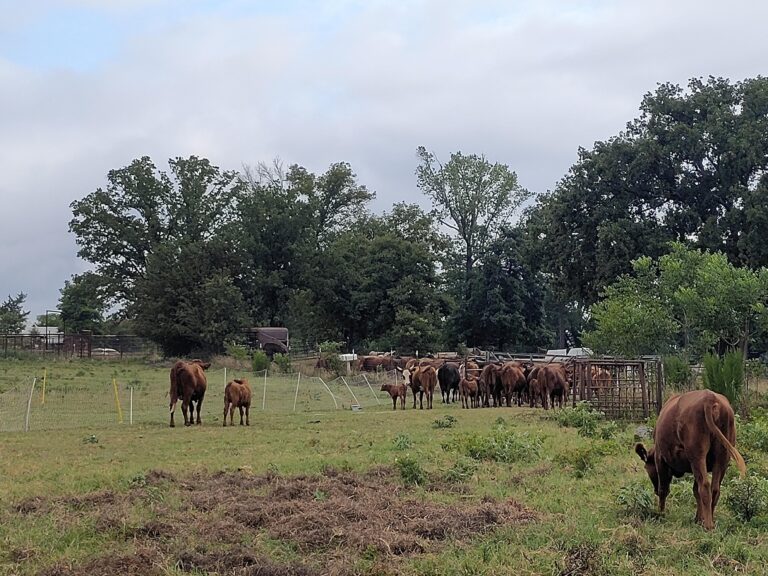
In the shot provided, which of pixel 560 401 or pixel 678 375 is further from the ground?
pixel 678 375

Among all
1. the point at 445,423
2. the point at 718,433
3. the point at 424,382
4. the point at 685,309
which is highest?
the point at 685,309

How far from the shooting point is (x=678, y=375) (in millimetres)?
22375

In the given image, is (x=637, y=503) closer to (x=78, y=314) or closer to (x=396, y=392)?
(x=396, y=392)

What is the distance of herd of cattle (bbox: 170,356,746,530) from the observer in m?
7.64

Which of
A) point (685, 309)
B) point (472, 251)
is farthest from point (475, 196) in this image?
point (685, 309)

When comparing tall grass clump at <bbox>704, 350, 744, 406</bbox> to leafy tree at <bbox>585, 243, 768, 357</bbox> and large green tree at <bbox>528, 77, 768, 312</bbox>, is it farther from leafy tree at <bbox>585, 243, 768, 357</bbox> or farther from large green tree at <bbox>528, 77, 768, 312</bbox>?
large green tree at <bbox>528, 77, 768, 312</bbox>

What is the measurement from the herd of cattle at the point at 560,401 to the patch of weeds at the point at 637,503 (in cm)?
15

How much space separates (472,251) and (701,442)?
62.1 metres

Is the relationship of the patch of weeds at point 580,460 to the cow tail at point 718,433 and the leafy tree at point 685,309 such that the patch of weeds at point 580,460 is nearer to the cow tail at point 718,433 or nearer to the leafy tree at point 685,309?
the cow tail at point 718,433

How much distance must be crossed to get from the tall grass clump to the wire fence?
33.5 ft

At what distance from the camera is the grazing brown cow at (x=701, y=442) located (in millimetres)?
7594

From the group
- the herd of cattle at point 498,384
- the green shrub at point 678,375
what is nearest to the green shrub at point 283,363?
the herd of cattle at point 498,384

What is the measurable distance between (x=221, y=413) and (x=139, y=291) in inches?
1474

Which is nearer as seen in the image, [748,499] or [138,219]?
[748,499]
